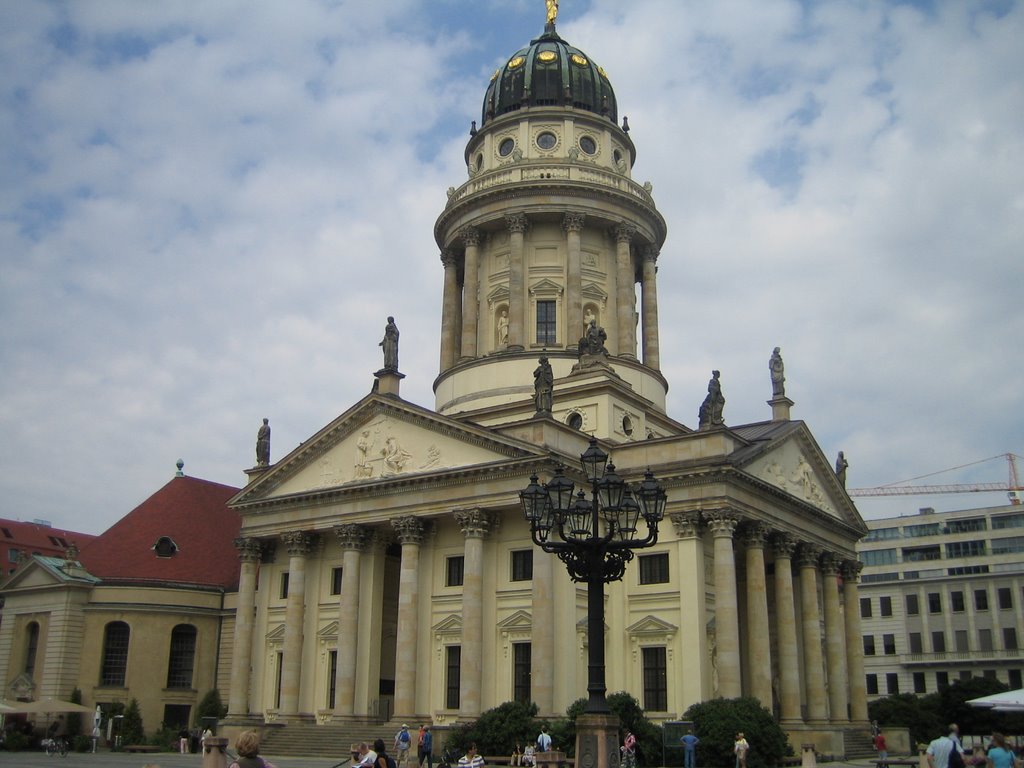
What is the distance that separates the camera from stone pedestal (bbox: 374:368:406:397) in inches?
1905

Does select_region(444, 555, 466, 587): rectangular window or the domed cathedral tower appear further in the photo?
the domed cathedral tower

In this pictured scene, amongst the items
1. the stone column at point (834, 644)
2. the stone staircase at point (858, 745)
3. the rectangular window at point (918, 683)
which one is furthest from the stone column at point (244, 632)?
the rectangular window at point (918, 683)

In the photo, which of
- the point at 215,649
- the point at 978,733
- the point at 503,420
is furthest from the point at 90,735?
the point at 978,733

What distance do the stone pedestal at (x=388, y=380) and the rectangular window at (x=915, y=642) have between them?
2216 inches

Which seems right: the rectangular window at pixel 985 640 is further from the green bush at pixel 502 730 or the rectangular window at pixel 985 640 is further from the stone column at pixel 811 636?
the green bush at pixel 502 730

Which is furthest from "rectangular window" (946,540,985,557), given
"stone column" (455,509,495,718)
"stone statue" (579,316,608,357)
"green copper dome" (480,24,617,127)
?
"stone column" (455,509,495,718)

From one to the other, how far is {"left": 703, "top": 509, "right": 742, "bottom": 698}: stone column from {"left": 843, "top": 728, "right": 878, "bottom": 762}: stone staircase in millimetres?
8831

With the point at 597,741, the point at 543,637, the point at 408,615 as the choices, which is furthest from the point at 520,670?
the point at 597,741

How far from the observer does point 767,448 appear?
151 ft

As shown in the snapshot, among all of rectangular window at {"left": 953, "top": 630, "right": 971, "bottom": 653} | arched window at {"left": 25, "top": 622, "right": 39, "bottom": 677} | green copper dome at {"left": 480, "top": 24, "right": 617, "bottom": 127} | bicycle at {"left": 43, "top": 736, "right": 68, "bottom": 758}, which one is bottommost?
bicycle at {"left": 43, "top": 736, "right": 68, "bottom": 758}

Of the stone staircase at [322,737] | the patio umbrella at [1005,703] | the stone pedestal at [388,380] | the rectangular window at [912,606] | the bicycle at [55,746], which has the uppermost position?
the stone pedestal at [388,380]

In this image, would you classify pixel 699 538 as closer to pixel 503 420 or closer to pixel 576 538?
pixel 503 420

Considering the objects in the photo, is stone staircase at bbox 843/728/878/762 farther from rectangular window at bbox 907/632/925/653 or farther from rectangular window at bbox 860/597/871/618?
rectangular window at bbox 860/597/871/618

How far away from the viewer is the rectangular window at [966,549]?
86.8 m
